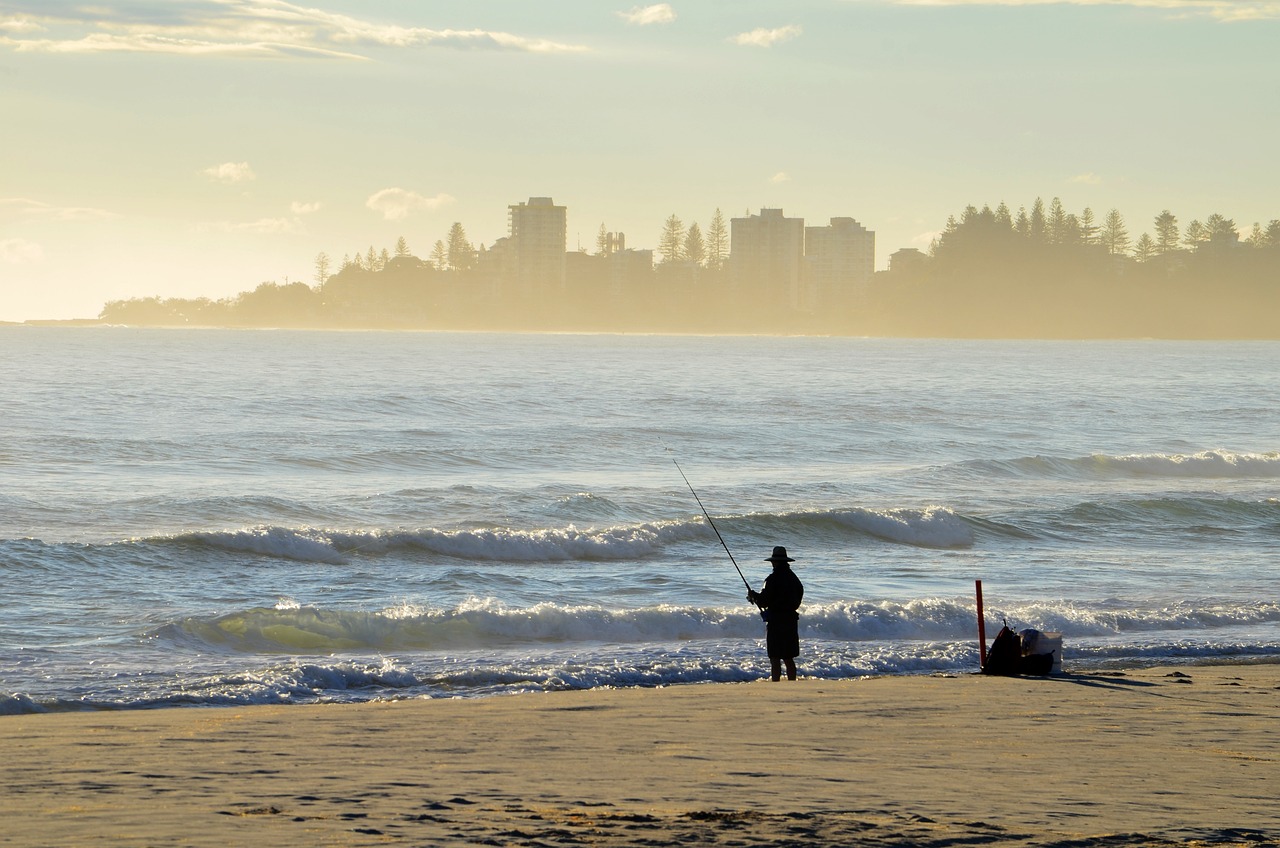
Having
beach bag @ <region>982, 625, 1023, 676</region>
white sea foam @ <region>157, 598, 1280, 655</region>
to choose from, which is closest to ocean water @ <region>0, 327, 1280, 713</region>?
white sea foam @ <region>157, 598, 1280, 655</region>

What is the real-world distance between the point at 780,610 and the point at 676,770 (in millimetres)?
4413

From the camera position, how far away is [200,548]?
19281 millimetres

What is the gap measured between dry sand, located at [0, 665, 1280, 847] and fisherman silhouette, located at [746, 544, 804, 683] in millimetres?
809

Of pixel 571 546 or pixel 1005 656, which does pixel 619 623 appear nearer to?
pixel 1005 656

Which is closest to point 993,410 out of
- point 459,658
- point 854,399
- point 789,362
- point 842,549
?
point 854,399

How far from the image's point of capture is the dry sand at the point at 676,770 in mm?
6023

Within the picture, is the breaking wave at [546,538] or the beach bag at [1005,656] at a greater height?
the beach bag at [1005,656]

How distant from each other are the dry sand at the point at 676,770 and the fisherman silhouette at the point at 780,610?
2.66ft

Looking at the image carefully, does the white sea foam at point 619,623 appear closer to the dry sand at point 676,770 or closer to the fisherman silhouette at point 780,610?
the fisherman silhouette at point 780,610

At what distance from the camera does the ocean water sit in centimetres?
1314

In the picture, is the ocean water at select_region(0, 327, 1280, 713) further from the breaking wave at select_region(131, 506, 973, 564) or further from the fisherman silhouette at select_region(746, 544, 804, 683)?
the fisherman silhouette at select_region(746, 544, 804, 683)

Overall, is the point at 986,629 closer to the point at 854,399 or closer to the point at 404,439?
the point at 404,439

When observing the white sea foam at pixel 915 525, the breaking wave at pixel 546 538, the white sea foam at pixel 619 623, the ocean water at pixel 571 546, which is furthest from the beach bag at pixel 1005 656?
the white sea foam at pixel 915 525

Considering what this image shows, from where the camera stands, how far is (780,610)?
11836mm
